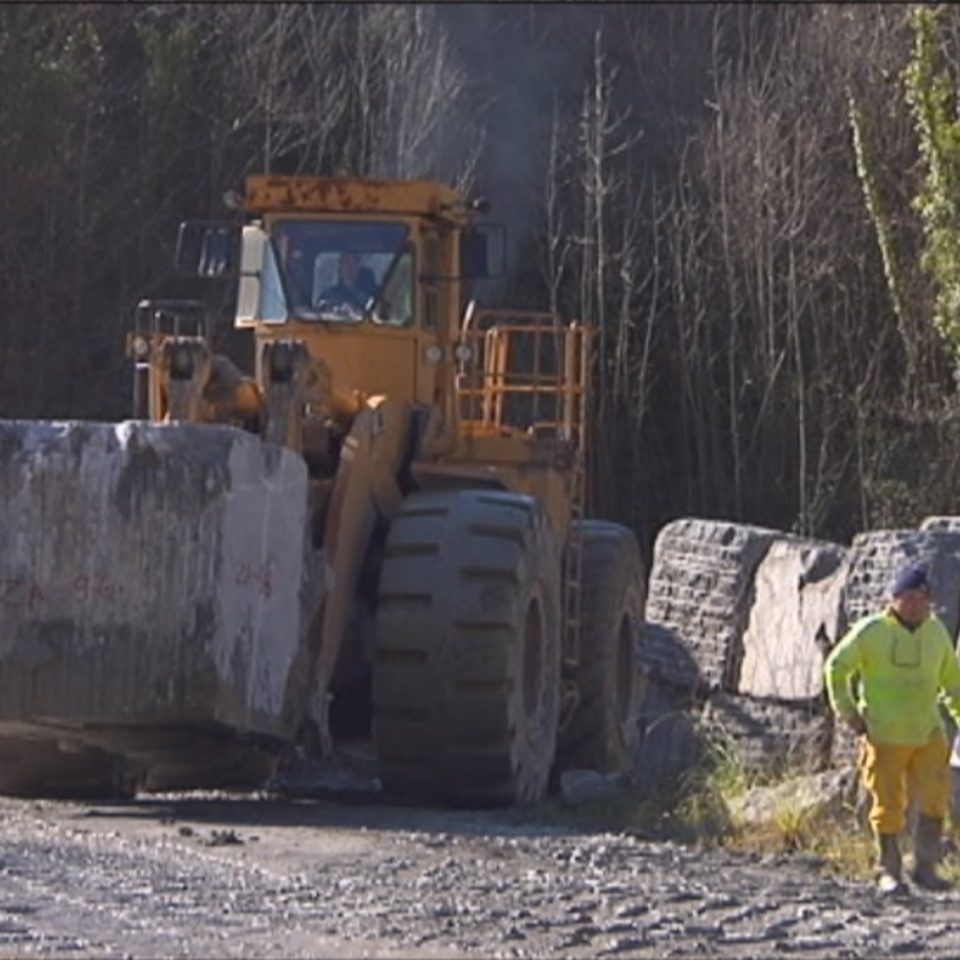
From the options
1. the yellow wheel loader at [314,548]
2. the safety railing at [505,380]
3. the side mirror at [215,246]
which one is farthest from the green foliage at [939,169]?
the side mirror at [215,246]

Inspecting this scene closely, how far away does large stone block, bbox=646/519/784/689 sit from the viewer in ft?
62.8

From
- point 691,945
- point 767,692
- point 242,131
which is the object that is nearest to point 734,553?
point 767,692

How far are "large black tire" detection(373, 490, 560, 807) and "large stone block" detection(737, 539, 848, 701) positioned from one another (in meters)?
2.58

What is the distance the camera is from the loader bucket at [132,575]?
14.9 meters

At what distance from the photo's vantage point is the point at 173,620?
14.9 m

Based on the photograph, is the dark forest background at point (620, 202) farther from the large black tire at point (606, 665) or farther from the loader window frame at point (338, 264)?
the loader window frame at point (338, 264)

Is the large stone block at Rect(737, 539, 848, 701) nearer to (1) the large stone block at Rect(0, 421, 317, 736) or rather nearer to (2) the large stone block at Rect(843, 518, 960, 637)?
(2) the large stone block at Rect(843, 518, 960, 637)

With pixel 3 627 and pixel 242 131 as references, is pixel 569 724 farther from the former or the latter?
pixel 242 131

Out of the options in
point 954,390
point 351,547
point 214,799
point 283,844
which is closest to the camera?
point 283,844

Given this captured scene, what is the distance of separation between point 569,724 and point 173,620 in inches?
184

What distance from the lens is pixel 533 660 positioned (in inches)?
665

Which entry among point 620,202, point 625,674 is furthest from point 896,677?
point 620,202

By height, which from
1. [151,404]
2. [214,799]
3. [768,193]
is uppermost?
[768,193]

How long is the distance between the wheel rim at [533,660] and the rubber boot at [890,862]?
3357mm
